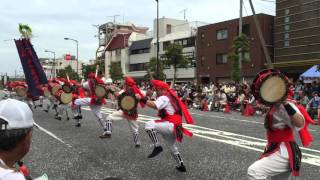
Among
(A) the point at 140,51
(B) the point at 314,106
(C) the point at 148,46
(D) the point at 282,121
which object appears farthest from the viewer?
(A) the point at 140,51

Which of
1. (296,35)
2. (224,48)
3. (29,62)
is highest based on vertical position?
(296,35)

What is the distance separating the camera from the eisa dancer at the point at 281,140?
4.69 m

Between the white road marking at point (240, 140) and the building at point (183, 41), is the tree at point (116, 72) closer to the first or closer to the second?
the building at point (183, 41)

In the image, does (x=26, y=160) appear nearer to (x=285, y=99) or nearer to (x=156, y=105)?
(x=156, y=105)

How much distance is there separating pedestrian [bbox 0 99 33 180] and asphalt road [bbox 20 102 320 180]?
4.90 metres

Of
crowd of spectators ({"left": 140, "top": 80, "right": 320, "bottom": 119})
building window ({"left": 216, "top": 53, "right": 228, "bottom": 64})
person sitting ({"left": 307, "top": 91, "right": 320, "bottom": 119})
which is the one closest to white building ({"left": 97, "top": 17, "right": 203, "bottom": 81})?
building window ({"left": 216, "top": 53, "right": 228, "bottom": 64})

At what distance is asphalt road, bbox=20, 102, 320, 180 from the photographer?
24.1ft

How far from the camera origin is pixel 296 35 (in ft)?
120

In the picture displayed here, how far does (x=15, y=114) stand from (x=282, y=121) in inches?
138

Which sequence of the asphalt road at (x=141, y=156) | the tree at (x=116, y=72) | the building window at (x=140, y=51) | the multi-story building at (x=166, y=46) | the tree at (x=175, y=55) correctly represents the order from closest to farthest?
the asphalt road at (x=141, y=156), the tree at (x=175, y=55), the multi-story building at (x=166, y=46), the tree at (x=116, y=72), the building window at (x=140, y=51)

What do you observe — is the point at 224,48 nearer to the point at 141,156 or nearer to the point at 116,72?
the point at 116,72

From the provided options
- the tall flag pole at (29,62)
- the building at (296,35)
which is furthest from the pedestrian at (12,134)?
the building at (296,35)

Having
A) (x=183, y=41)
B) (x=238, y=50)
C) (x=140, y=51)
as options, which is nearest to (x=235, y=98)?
(x=238, y=50)

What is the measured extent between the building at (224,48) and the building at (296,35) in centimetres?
124
